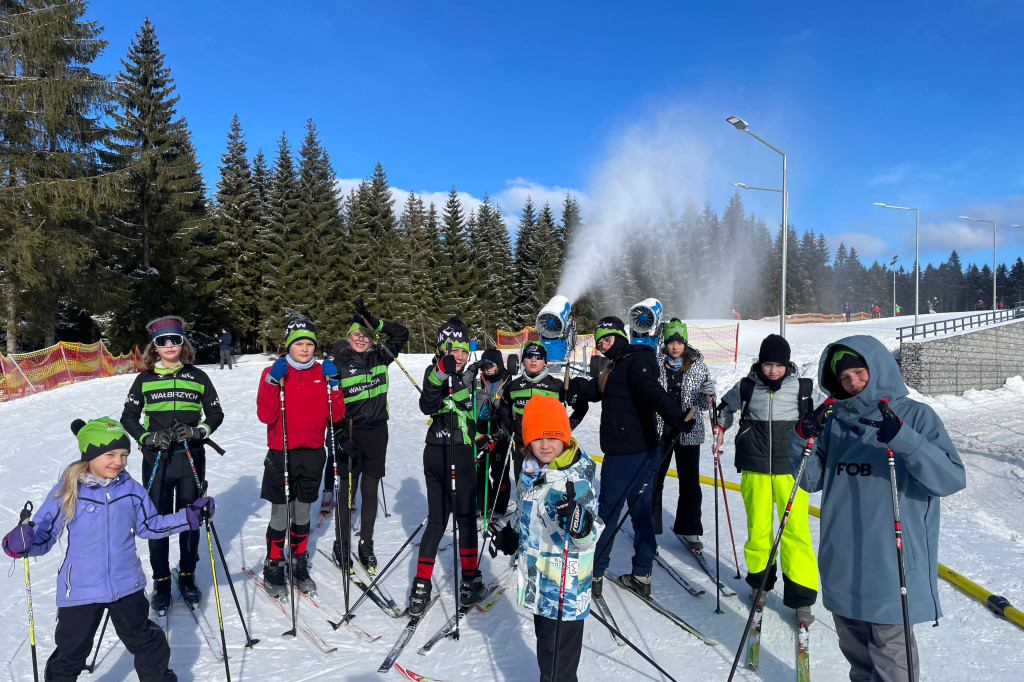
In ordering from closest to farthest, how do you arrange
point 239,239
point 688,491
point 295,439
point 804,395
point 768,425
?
point 768,425 → point 804,395 → point 295,439 → point 688,491 → point 239,239

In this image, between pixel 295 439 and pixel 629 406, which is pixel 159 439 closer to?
pixel 295 439

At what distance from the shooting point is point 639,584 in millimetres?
4691

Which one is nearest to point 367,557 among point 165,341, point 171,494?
point 171,494

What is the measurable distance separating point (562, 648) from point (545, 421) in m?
1.19

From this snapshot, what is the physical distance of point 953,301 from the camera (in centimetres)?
11725

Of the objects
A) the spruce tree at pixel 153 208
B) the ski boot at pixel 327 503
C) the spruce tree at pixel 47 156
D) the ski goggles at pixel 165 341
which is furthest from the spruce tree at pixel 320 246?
the ski goggles at pixel 165 341

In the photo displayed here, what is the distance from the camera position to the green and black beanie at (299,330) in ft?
15.6

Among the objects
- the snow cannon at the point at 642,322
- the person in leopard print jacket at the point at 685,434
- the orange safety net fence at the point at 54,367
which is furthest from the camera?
the orange safety net fence at the point at 54,367

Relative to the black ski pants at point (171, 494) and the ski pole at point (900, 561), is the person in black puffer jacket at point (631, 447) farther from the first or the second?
the black ski pants at point (171, 494)

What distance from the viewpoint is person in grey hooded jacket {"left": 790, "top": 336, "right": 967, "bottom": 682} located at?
264 centimetres

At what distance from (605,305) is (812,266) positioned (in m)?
53.4

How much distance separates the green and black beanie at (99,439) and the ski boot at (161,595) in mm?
1874

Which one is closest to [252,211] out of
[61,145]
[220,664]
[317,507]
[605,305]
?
[61,145]

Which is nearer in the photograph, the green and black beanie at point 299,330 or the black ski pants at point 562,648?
the black ski pants at point 562,648
